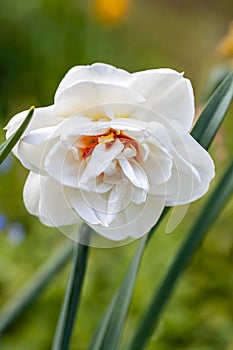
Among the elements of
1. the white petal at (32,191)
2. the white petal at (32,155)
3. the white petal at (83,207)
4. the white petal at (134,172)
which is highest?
the white petal at (134,172)

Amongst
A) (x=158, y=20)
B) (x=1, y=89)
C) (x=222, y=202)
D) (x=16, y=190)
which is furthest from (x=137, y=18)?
(x=222, y=202)

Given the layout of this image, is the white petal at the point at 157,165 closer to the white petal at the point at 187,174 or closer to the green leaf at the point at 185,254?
the white petal at the point at 187,174

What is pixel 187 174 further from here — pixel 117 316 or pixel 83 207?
pixel 117 316

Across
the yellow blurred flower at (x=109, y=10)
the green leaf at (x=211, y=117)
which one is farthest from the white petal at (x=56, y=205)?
the yellow blurred flower at (x=109, y=10)

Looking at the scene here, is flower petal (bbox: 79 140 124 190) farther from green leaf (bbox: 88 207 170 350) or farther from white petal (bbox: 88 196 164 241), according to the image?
green leaf (bbox: 88 207 170 350)

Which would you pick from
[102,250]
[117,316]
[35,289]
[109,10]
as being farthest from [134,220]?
[109,10]
